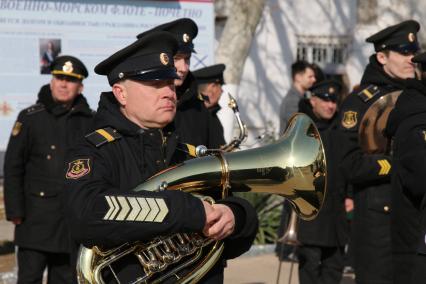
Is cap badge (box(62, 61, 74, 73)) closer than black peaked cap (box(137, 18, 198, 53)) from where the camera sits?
No

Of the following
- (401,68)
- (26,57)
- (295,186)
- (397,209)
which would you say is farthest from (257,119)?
(295,186)

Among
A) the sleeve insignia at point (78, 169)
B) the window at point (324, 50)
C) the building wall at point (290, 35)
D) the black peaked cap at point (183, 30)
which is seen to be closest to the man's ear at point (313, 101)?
the black peaked cap at point (183, 30)

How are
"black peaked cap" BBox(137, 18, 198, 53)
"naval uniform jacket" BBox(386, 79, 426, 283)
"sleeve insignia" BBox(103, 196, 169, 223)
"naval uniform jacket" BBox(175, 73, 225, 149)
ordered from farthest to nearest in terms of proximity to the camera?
"black peaked cap" BBox(137, 18, 198, 53) → "naval uniform jacket" BBox(386, 79, 426, 283) → "naval uniform jacket" BBox(175, 73, 225, 149) → "sleeve insignia" BBox(103, 196, 169, 223)

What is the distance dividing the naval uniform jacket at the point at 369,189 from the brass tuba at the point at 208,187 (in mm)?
2228

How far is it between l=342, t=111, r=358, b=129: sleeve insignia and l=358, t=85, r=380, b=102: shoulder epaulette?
115 millimetres

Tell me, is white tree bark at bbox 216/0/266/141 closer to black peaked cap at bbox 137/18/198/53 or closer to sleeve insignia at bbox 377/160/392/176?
sleeve insignia at bbox 377/160/392/176

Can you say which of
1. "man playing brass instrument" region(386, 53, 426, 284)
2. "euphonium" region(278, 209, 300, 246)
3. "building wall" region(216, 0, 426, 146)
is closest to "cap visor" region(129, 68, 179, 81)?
"man playing brass instrument" region(386, 53, 426, 284)

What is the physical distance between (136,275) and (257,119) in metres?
12.7

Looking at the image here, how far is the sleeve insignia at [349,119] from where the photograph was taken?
5418mm

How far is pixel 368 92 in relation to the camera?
213 inches

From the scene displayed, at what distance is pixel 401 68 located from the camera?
5438 mm

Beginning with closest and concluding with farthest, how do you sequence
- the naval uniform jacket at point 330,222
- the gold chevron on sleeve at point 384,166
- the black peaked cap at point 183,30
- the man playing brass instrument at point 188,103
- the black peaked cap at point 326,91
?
the man playing brass instrument at point 188,103, the black peaked cap at point 183,30, the gold chevron on sleeve at point 384,166, the naval uniform jacket at point 330,222, the black peaked cap at point 326,91

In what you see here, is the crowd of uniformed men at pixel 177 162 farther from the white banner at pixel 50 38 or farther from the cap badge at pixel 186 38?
the white banner at pixel 50 38

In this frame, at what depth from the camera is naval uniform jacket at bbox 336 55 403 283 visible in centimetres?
538
